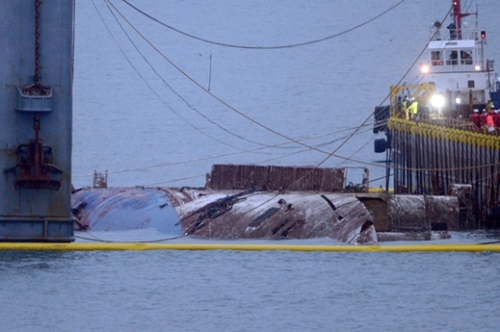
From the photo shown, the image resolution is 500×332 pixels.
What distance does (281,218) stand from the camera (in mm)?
28906

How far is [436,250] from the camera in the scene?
2566 centimetres

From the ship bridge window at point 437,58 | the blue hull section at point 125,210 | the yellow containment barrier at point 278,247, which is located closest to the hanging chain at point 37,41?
the yellow containment barrier at point 278,247

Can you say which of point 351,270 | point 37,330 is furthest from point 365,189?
point 37,330

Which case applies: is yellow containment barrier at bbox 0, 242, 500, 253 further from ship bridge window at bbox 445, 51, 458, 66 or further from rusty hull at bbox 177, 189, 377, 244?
ship bridge window at bbox 445, 51, 458, 66

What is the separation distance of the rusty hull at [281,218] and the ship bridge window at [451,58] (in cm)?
1715

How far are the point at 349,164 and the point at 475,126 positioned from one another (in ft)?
94.2

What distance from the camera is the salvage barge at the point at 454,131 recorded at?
106 ft

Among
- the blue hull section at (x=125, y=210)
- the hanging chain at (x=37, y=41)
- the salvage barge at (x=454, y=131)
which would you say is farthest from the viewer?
the salvage barge at (x=454, y=131)

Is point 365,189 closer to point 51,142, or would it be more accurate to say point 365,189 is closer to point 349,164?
point 51,142

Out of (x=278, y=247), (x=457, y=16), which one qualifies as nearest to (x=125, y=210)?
(x=278, y=247)

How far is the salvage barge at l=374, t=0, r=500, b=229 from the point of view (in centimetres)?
3238

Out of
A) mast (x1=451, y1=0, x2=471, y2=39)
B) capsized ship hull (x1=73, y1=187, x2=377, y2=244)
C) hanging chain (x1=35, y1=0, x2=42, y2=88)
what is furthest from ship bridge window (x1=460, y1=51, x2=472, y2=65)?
hanging chain (x1=35, y1=0, x2=42, y2=88)

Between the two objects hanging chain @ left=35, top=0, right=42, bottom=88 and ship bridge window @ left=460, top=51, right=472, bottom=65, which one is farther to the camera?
ship bridge window @ left=460, top=51, right=472, bottom=65

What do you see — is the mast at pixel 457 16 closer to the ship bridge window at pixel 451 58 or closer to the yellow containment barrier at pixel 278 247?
the ship bridge window at pixel 451 58
